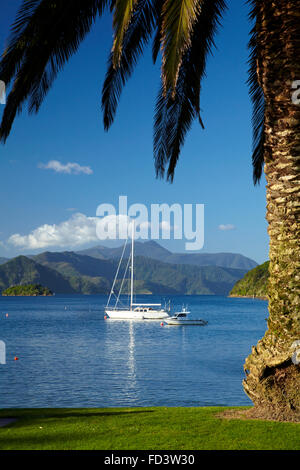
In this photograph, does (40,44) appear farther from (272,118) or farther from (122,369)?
(122,369)

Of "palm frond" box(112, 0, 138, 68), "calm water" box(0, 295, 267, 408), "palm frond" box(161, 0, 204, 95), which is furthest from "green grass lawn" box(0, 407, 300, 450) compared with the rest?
"calm water" box(0, 295, 267, 408)

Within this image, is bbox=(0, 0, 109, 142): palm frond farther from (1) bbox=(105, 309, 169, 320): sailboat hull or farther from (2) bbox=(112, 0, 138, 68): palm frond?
(1) bbox=(105, 309, 169, 320): sailboat hull

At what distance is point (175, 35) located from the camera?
7.32m

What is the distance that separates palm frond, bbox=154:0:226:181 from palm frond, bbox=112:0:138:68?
2.54m

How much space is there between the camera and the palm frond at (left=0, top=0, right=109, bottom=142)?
9.51 metres

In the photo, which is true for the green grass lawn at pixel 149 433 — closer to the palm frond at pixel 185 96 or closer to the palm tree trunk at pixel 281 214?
the palm tree trunk at pixel 281 214

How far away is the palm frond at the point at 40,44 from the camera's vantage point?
374 inches

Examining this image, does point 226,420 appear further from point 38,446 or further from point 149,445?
point 38,446

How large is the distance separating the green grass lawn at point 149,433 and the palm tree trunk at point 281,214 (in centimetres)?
64

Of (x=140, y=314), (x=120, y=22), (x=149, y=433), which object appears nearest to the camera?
(x=120, y=22)

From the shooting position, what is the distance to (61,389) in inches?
1150

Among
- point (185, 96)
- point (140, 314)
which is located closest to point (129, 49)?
point (185, 96)

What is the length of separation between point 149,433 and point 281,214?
14.5ft
